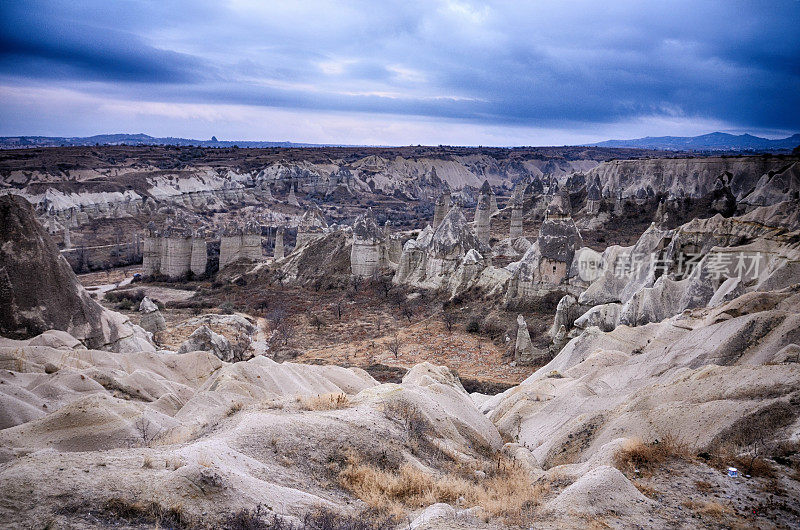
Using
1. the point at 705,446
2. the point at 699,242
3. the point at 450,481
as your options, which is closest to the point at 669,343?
the point at 705,446

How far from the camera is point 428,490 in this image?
5.90 m

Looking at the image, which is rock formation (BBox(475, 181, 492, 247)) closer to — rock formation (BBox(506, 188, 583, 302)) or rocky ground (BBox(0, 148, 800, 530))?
rock formation (BBox(506, 188, 583, 302))

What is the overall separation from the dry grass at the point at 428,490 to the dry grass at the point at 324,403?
4.71 feet

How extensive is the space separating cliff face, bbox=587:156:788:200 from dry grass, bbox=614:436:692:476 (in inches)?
1982

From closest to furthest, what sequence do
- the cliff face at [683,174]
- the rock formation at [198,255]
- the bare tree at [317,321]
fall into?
the bare tree at [317,321] → the rock formation at [198,255] → the cliff face at [683,174]

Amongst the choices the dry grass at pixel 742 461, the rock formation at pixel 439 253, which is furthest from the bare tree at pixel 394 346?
the dry grass at pixel 742 461

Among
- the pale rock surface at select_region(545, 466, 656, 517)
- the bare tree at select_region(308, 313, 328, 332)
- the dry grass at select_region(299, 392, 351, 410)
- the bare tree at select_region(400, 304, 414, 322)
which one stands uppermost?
the pale rock surface at select_region(545, 466, 656, 517)

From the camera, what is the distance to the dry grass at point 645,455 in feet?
19.9

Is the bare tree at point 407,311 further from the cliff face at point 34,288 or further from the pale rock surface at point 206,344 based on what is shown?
the cliff face at point 34,288

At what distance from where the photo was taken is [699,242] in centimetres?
1833

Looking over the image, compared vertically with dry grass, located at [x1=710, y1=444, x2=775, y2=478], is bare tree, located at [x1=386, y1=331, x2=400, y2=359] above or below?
below

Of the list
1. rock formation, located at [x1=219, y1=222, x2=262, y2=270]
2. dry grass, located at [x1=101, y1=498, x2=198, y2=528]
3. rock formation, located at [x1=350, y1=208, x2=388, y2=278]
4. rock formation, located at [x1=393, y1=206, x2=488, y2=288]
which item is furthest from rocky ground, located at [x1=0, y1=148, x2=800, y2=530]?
rock formation, located at [x1=219, y1=222, x2=262, y2=270]

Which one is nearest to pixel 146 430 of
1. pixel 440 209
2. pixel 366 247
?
pixel 366 247

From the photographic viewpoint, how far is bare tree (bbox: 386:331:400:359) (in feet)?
68.8
